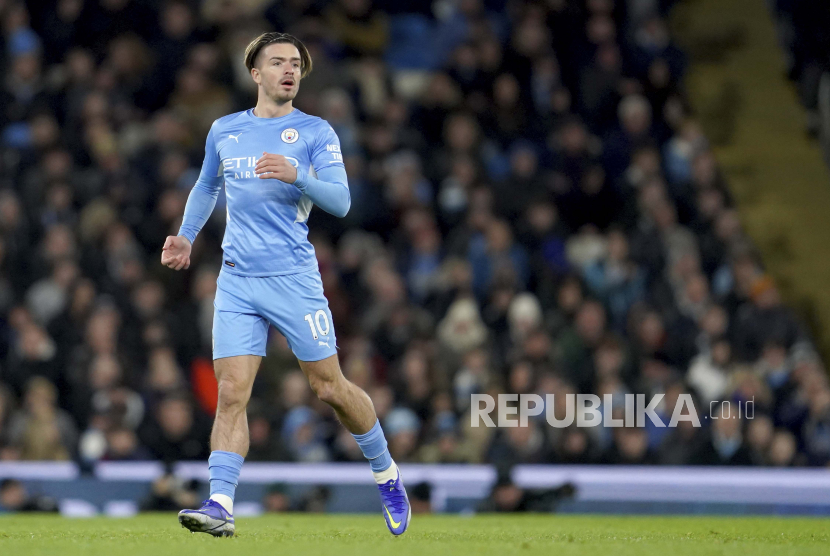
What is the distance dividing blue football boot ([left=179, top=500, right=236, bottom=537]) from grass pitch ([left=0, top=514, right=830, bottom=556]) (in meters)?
0.07

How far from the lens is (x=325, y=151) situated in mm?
7133

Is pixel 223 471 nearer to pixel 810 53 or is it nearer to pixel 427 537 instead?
pixel 427 537

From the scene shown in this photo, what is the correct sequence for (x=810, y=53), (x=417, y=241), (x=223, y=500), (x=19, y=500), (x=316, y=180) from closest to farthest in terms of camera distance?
1. (x=223, y=500)
2. (x=316, y=180)
3. (x=19, y=500)
4. (x=417, y=241)
5. (x=810, y=53)

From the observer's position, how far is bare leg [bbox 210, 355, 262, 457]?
693cm

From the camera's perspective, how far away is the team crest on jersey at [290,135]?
281 inches

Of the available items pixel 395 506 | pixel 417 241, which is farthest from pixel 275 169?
pixel 417 241

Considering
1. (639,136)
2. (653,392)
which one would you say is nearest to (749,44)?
(639,136)

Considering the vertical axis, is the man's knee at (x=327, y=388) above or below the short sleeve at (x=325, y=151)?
below

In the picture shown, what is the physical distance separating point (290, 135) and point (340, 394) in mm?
1339

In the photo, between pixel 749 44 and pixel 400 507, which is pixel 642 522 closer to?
pixel 400 507

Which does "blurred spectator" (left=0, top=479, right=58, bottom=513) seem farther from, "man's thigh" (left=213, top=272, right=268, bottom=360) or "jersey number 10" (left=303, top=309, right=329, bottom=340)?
"jersey number 10" (left=303, top=309, right=329, bottom=340)

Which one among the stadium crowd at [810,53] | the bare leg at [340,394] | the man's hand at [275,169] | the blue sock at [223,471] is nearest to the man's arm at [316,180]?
the man's hand at [275,169]

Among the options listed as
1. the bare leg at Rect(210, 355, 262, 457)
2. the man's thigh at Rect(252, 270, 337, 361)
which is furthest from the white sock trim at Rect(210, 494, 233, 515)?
the man's thigh at Rect(252, 270, 337, 361)

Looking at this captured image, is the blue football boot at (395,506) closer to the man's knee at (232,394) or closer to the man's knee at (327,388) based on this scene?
the man's knee at (327,388)
